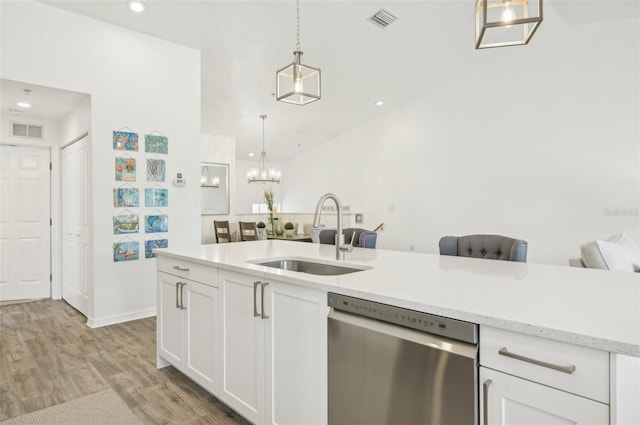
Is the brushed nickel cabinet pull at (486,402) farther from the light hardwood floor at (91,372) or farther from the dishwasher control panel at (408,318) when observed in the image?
the light hardwood floor at (91,372)

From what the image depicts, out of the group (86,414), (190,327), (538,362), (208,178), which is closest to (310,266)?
(190,327)

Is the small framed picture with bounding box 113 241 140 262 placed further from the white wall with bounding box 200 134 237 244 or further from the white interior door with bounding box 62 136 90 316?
the white wall with bounding box 200 134 237 244

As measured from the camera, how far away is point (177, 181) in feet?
13.8

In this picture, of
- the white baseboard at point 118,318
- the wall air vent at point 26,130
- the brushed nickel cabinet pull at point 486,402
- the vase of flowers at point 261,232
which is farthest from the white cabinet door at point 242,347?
the vase of flowers at point 261,232

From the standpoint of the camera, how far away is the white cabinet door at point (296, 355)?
1.49 meters

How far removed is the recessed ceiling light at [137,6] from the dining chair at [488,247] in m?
3.50

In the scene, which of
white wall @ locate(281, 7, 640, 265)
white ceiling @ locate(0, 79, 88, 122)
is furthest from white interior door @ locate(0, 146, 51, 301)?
white wall @ locate(281, 7, 640, 265)

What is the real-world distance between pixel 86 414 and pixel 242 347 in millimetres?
1113

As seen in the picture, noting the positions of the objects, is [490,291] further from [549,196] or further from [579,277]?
[549,196]

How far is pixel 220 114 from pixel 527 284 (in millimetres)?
6165

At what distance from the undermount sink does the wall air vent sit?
430 cm

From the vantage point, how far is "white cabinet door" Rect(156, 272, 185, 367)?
7.74 ft

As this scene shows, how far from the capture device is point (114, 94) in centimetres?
378

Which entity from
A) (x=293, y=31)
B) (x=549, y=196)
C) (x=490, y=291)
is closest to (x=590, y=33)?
(x=549, y=196)
